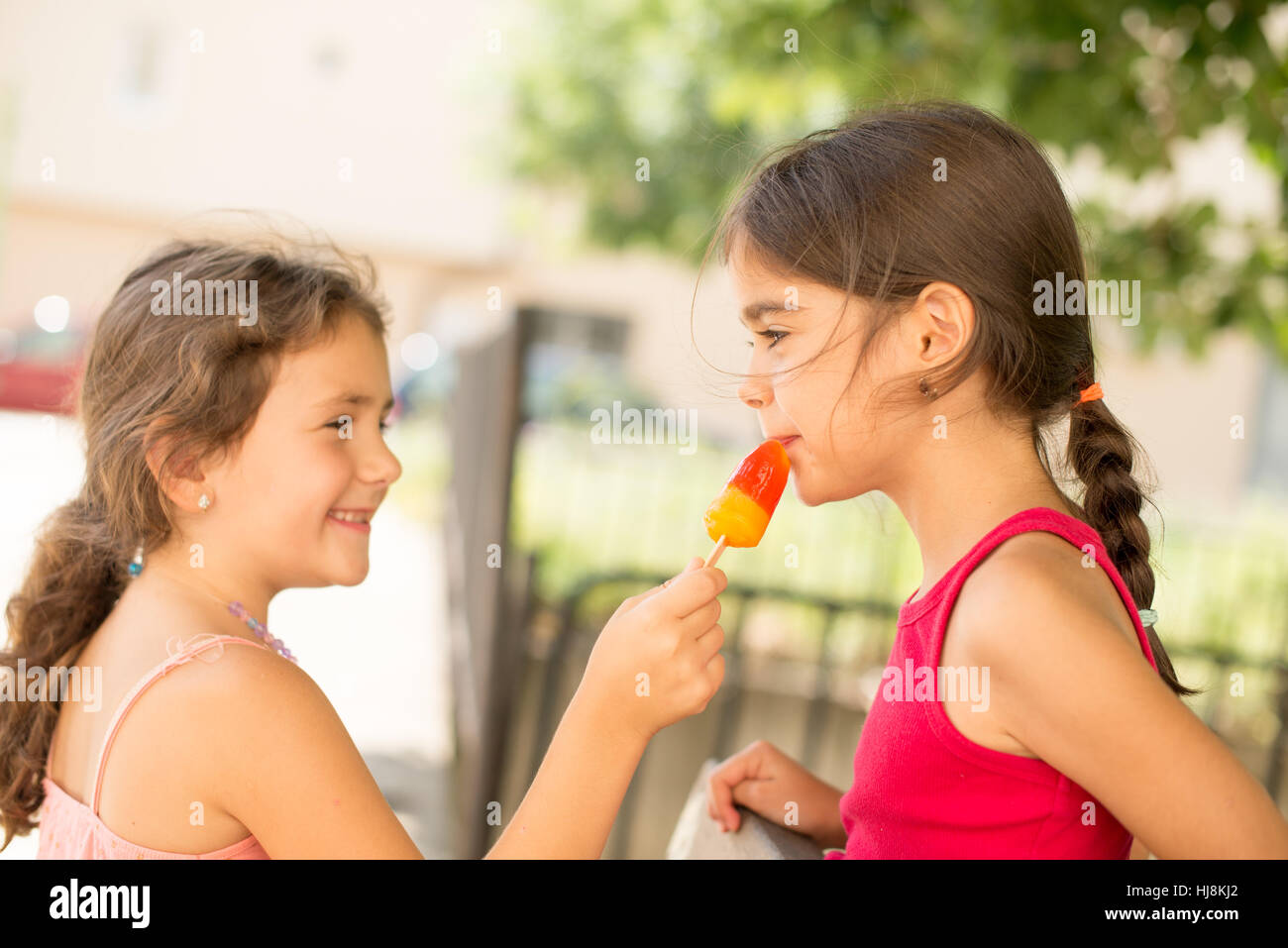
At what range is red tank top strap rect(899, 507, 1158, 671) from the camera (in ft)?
5.47

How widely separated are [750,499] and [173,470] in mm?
1048

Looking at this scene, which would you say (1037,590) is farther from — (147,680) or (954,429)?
(147,680)

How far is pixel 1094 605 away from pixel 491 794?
4.22m

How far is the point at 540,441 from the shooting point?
7441 mm

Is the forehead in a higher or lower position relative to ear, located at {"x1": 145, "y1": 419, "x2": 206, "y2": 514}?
higher

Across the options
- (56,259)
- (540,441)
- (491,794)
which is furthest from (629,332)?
(491,794)
